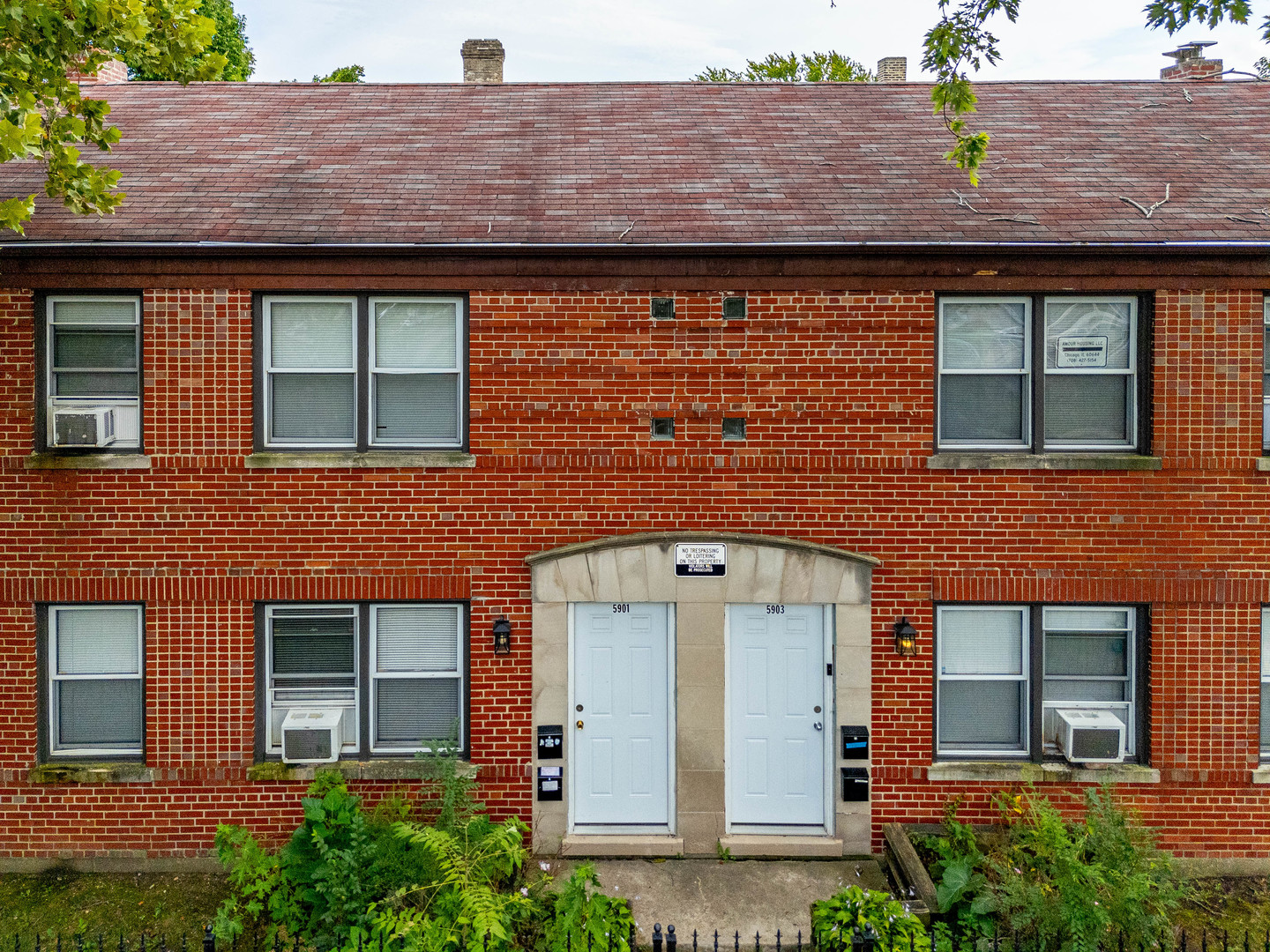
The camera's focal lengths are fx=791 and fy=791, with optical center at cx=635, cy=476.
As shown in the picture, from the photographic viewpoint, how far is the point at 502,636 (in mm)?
7488

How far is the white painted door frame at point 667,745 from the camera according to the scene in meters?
7.59

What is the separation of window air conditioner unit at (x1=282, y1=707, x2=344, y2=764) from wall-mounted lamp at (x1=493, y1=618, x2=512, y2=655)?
1.63m

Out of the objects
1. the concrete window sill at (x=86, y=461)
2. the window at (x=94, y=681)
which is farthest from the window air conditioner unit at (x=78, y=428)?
the window at (x=94, y=681)

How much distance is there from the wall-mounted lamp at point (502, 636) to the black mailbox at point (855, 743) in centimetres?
330

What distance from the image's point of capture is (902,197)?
812cm

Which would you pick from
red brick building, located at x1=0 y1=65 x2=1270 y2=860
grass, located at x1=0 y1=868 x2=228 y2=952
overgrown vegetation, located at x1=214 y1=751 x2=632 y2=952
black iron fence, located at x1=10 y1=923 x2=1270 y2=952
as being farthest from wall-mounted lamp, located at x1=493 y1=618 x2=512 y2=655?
grass, located at x1=0 y1=868 x2=228 y2=952

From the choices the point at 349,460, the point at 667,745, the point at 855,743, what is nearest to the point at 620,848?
the point at 667,745

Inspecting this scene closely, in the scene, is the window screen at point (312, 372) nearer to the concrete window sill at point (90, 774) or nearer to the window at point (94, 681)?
the window at point (94, 681)

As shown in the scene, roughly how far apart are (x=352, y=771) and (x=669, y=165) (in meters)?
7.15

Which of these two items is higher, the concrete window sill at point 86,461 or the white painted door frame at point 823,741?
the concrete window sill at point 86,461

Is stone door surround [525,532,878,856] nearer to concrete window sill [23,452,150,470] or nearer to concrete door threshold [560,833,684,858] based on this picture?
concrete door threshold [560,833,684,858]

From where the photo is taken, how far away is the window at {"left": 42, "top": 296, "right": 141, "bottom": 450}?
24.8 ft

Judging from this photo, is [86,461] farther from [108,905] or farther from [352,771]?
[108,905]

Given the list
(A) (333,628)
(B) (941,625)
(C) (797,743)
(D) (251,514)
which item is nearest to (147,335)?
(D) (251,514)
